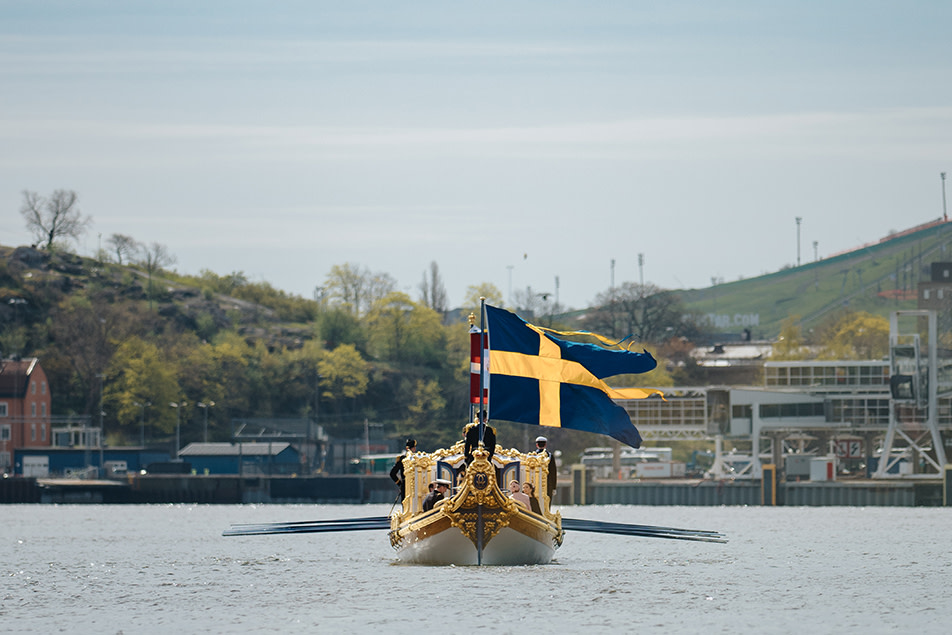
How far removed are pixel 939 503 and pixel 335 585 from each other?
3549 inches

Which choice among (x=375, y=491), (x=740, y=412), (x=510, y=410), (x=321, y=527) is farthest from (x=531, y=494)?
(x=375, y=491)

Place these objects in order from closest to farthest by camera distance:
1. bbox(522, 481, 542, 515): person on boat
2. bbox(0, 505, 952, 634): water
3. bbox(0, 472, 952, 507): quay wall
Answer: bbox(0, 505, 952, 634): water
bbox(522, 481, 542, 515): person on boat
bbox(0, 472, 952, 507): quay wall

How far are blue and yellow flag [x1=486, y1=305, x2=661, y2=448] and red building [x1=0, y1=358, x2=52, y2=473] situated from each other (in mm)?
139820

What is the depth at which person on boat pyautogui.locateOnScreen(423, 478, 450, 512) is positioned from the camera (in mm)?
51719

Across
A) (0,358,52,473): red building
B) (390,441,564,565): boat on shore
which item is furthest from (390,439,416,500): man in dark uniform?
(0,358,52,473): red building

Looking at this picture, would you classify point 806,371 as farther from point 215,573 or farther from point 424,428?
point 215,573

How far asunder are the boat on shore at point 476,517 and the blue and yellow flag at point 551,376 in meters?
1.93

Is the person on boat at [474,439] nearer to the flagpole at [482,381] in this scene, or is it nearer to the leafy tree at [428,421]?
the flagpole at [482,381]

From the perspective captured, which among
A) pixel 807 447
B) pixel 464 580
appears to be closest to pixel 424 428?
pixel 807 447

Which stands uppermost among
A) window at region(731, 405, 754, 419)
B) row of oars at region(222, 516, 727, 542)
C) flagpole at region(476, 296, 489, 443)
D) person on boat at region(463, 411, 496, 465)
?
window at region(731, 405, 754, 419)

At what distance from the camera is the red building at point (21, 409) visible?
18400 centimetres

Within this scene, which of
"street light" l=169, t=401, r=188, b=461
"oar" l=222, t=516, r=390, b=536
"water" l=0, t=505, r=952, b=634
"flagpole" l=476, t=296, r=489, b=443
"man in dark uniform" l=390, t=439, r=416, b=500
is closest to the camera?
"water" l=0, t=505, r=952, b=634

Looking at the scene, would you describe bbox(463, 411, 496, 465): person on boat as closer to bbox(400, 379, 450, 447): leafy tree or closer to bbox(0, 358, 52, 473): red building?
bbox(0, 358, 52, 473): red building

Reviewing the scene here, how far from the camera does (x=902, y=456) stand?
148500mm
